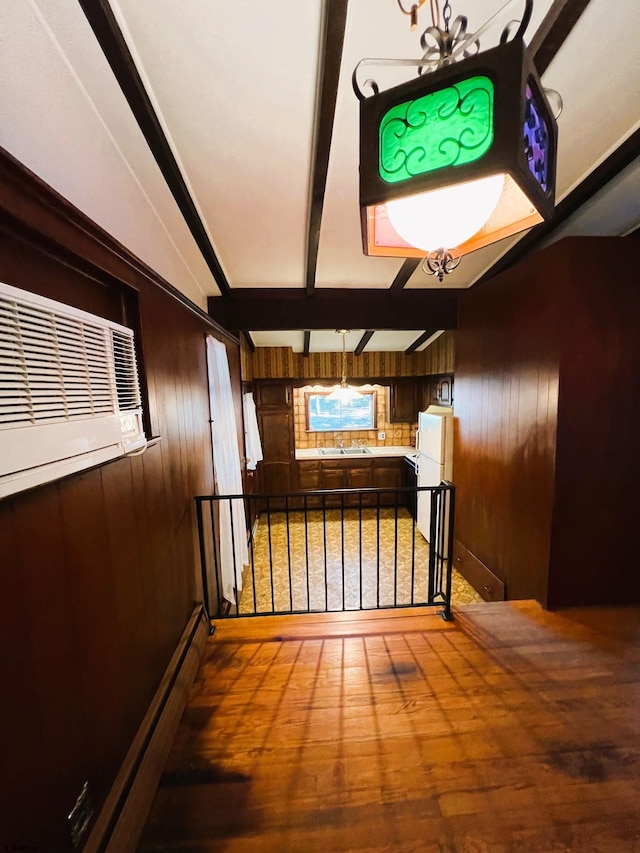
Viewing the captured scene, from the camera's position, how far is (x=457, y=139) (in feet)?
1.98

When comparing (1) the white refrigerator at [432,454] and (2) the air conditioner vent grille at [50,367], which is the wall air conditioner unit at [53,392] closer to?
(2) the air conditioner vent grille at [50,367]

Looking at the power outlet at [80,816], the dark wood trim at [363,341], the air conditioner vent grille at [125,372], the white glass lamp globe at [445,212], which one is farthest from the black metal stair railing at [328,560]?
the dark wood trim at [363,341]

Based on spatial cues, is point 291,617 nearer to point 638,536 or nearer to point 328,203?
point 638,536

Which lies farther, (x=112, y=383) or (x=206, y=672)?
(x=206, y=672)

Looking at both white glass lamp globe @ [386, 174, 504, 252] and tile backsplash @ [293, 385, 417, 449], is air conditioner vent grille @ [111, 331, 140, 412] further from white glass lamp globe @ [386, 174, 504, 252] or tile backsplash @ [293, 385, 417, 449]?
tile backsplash @ [293, 385, 417, 449]

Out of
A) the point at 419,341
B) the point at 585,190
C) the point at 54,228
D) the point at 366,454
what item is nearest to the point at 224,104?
the point at 54,228

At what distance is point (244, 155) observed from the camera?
1.55 metres

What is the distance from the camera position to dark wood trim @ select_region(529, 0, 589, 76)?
105 centimetres

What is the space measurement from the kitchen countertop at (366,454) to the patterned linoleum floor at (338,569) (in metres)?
0.90

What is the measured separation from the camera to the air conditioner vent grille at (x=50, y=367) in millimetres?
681

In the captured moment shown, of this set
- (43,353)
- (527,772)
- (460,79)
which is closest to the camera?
(460,79)

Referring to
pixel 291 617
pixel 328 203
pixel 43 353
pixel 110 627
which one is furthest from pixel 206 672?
pixel 328 203

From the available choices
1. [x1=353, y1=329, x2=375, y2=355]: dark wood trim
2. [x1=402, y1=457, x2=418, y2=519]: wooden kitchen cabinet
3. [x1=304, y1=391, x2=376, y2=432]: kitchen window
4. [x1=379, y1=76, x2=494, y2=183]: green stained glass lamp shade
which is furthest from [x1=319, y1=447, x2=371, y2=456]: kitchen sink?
[x1=379, y1=76, x2=494, y2=183]: green stained glass lamp shade

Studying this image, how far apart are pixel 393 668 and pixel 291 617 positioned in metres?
0.68
